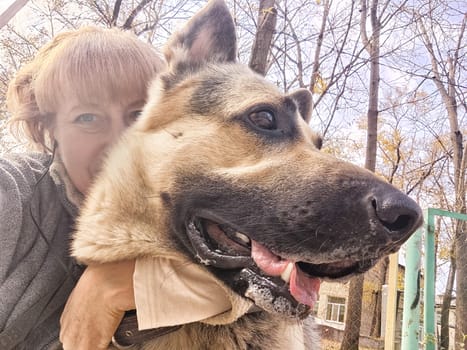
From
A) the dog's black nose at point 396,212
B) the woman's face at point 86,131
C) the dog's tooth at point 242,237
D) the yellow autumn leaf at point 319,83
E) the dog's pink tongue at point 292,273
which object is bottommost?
the dog's pink tongue at point 292,273

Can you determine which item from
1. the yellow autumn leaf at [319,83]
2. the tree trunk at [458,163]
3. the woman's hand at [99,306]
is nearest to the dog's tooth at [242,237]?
the woman's hand at [99,306]

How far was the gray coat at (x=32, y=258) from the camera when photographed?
200cm

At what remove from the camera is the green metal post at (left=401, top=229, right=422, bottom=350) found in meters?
4.72

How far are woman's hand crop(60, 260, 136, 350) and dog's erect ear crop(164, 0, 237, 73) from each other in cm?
107

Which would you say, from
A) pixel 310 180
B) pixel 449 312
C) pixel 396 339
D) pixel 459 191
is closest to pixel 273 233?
pixel 310 180

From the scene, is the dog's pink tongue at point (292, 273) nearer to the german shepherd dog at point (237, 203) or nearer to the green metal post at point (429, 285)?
the german shepherd dog at point (237, 203)

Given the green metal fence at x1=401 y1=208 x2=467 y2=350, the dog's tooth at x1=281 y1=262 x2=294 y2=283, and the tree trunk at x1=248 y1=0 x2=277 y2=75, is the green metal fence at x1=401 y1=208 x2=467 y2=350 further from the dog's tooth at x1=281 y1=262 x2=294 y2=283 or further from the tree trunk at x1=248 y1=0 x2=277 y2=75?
the dog's tooth at x1=281 y1=262 x2=294 y2=283

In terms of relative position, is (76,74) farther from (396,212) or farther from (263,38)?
(263,38)

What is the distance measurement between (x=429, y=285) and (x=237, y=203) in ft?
12.7

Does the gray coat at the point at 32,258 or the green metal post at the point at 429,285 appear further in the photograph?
the green metal post at the point at 429,285

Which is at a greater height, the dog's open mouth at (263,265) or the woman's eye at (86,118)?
the woman's eye at (86,118)

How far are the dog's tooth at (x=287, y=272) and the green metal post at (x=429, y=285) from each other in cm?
356

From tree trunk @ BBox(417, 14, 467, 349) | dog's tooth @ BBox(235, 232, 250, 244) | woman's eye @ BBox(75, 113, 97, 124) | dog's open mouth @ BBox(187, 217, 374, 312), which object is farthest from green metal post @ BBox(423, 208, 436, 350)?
woman's eye @ BBox(75, 113, 97, 124)

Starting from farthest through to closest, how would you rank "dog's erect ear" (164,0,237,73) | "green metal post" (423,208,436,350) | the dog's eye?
1. "green metal post" (423,208,436,350)
2. "dog's erect ear" (164,0,237,73)
3. the dog's eye
